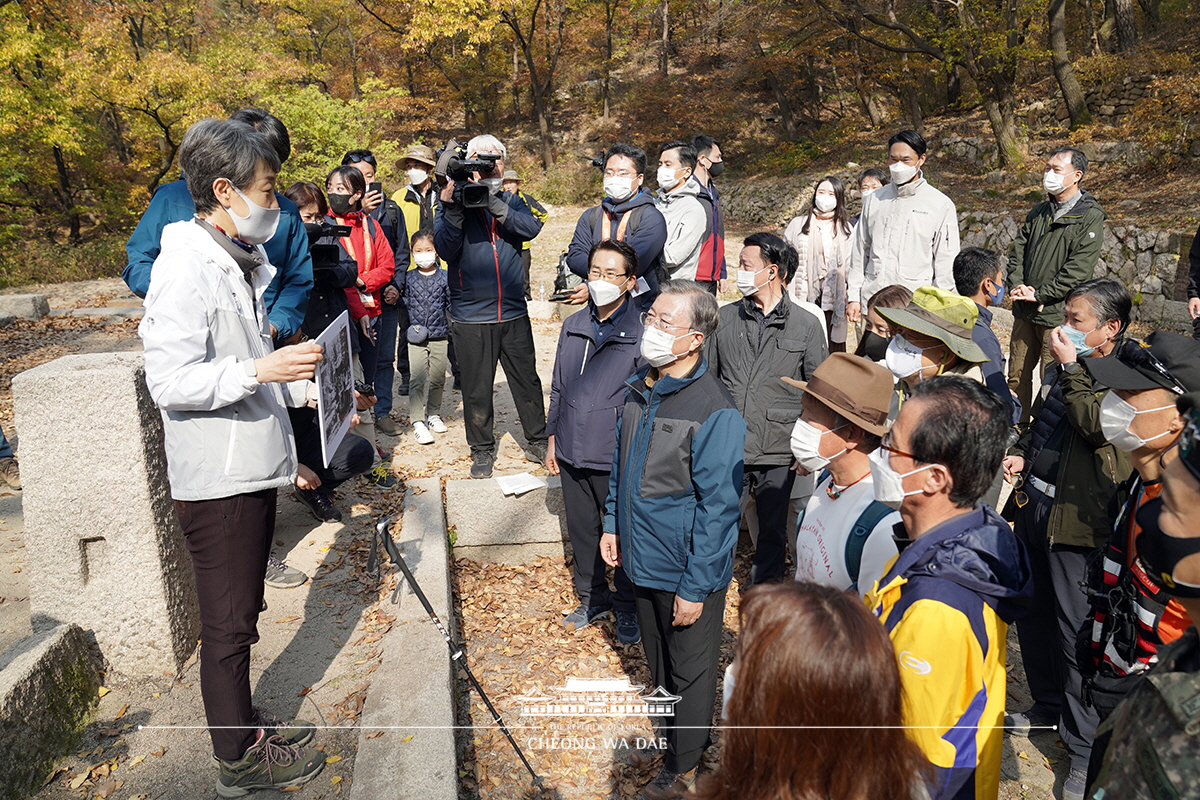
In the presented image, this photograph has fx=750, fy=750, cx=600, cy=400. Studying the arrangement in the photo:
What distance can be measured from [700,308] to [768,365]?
3.80 ft

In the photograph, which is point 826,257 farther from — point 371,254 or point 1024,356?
point 371,254

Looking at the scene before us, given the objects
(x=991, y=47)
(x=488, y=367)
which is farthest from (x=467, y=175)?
(x=991, y=47)

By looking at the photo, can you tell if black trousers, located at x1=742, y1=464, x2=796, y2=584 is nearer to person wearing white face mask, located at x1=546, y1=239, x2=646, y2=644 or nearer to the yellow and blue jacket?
person wearing white face mask, located at x1=546, y1=239, x2=646, y2=644

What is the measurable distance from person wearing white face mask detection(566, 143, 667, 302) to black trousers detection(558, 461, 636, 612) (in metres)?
1.59

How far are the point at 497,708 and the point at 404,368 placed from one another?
5.20m

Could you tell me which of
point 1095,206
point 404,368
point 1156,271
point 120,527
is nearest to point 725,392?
point 120,527

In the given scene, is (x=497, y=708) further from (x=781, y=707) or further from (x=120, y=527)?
(x=781, y=707)

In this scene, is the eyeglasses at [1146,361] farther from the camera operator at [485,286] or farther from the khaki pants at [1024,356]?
the khaki pants at [1024,356]

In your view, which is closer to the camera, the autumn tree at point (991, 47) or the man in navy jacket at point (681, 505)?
the man in navy jacket at point (681, 505)

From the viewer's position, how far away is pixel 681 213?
612 centimetres

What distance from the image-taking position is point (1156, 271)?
1054 centimetres

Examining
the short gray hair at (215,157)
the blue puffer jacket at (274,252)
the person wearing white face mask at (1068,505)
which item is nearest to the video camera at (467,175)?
the blue puffer jacket at (274,252)

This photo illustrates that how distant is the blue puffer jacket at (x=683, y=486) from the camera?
2848mm

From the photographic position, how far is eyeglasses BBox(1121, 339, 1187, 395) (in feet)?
7.36
